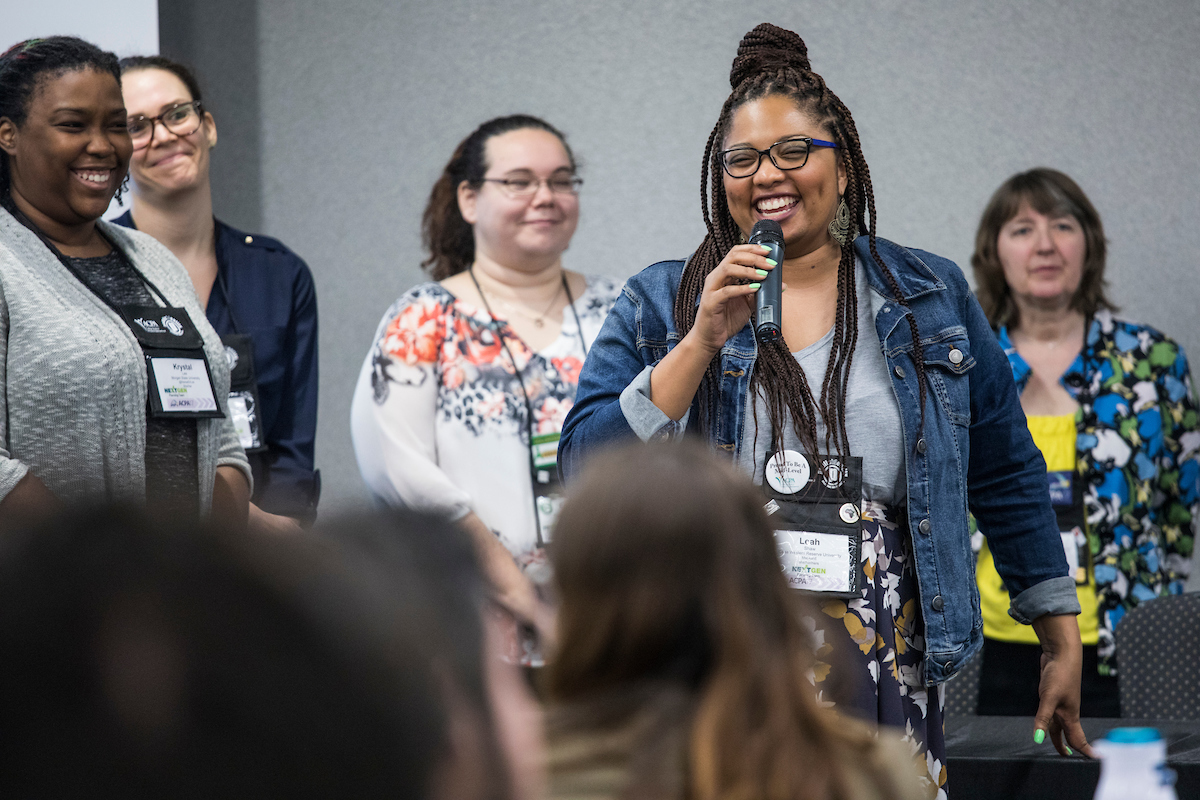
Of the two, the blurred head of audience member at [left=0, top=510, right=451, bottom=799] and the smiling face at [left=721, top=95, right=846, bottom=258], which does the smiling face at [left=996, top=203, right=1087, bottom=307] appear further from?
the blurred head of audience member at [left=0, top=510, right=451, bottom=799]

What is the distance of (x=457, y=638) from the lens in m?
0.54

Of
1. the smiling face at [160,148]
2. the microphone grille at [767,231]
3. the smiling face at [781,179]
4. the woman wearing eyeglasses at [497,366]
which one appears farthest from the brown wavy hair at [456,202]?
the microphone grille at [767,231]

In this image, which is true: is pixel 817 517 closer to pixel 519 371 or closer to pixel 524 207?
pixel 519 371

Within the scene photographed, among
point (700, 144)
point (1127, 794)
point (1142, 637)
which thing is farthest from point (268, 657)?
point (700, 144)

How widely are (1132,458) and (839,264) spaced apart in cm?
165

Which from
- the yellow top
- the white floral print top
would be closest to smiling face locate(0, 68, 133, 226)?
the white floral print top

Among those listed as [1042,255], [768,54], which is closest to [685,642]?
[768,54]

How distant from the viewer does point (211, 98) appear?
15.2 ft

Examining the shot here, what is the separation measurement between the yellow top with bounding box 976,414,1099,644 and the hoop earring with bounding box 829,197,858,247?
131 cm

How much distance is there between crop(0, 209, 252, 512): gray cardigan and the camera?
5.90ft

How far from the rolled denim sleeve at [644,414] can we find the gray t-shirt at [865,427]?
0.45 ft

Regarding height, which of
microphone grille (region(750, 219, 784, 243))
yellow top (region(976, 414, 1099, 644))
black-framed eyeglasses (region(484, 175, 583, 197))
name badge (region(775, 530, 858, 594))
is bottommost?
yellow top (region(976, 414, 1099, 644))

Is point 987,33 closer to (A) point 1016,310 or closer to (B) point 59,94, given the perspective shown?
(A) point 1016,310

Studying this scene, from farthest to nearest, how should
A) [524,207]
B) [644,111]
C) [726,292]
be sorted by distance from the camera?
[644,111], [524,207], [726,292]
